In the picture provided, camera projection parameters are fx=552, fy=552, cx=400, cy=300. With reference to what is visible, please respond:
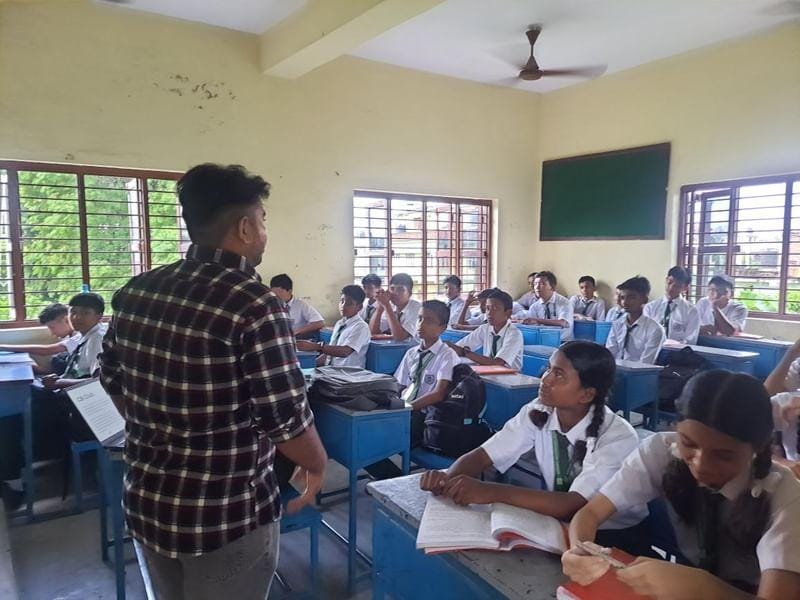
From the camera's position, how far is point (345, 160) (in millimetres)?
Answer: 6004

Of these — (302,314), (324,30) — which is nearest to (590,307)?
(302,314)

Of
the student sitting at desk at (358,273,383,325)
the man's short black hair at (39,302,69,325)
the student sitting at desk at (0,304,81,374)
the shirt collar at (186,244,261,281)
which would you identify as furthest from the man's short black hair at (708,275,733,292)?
the man's short black hair at (39,302,69,325)

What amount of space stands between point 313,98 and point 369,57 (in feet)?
2.77

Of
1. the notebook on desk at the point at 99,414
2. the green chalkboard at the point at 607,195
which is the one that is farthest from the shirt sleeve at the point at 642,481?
the green chalkboard at the point at 607,195

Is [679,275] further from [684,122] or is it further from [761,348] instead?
[684,122]

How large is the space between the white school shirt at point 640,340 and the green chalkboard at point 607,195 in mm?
2298

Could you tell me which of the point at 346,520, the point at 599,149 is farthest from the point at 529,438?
the point at 599,149

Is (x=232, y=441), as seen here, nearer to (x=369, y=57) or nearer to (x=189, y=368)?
→ (x=189, y=368)

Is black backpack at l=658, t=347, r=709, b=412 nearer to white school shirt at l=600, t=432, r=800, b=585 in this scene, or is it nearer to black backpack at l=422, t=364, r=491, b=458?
black backpack at l=422, t=364, r=491, b=458

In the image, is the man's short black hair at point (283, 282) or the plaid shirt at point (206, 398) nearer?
the plaid shirt at point (206, 398)

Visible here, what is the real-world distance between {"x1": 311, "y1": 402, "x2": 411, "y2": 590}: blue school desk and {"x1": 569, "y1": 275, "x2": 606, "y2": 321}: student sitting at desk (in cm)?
471

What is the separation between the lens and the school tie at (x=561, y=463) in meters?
1.54

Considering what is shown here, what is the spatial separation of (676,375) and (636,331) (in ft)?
2.06

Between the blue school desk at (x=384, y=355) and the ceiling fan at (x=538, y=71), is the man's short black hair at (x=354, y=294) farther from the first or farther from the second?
the ceiling fan at (x=538, y=71)
